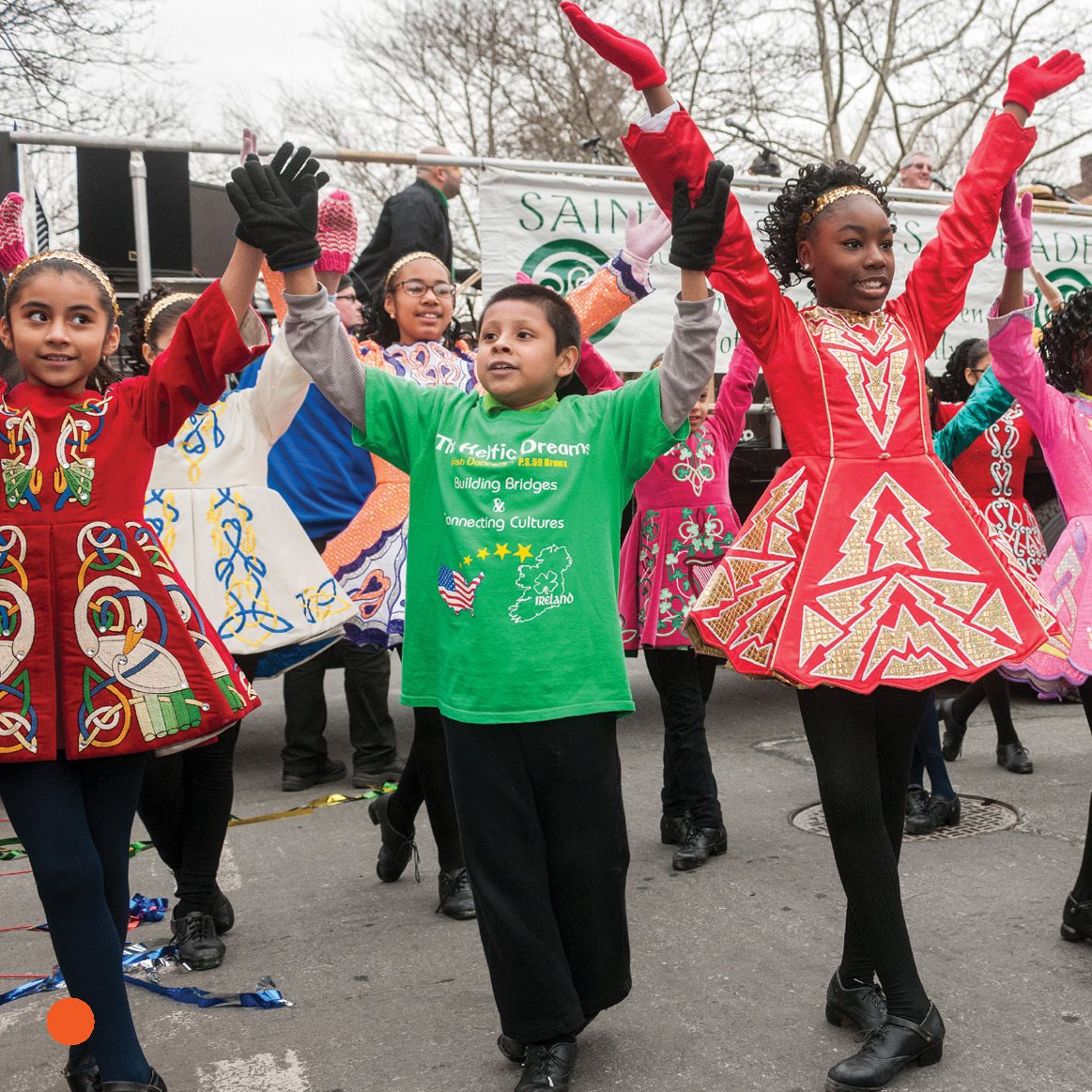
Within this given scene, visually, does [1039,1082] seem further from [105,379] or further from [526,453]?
[105,379]

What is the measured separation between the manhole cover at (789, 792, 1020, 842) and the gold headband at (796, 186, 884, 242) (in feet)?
7.22

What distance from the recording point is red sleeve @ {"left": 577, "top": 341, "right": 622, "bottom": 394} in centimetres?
425

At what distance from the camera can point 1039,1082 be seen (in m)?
2.65

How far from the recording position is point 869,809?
9.21 ft

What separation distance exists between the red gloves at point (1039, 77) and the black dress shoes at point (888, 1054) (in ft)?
7.24

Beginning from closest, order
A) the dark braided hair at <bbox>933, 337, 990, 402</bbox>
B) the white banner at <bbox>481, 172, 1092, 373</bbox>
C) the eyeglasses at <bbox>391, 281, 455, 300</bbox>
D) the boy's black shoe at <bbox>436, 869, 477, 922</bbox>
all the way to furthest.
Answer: the boy's black shoe at <bbox>436, 869, 477, 922</bbox>
the eyeglasses at <bbox>391, 281, 455, 300</bbox>
the dark braided hair at <bbox>933, 337, 990, 402</bbox>
the white banner at <bbox>481, 172, 1092, 373</bbox>

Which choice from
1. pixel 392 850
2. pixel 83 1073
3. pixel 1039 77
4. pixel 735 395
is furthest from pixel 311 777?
pixel 1039 77

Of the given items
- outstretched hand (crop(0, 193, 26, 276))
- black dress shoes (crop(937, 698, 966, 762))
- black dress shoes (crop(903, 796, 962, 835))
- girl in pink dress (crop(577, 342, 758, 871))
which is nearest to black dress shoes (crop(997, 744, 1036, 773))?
black dress shoes (crop(937, 698, 966, 762))

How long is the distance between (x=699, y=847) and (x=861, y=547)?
1769 mm

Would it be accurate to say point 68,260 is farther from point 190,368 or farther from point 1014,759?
point 1014,759

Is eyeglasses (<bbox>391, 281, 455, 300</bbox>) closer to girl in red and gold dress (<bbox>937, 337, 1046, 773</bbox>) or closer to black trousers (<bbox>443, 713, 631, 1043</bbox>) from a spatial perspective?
girl in red and gold dress (<bbox>937, 337, 1046, 773</bbox>)

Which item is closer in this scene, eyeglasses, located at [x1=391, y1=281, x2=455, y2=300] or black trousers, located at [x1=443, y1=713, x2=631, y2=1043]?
black trousers, located at [x1=443, y1=713, x2=631, y2=1043]

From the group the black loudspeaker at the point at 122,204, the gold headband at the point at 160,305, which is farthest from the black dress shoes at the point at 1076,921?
the black loudspeaker at the point at 122,204

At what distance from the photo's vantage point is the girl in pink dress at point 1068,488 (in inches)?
130
